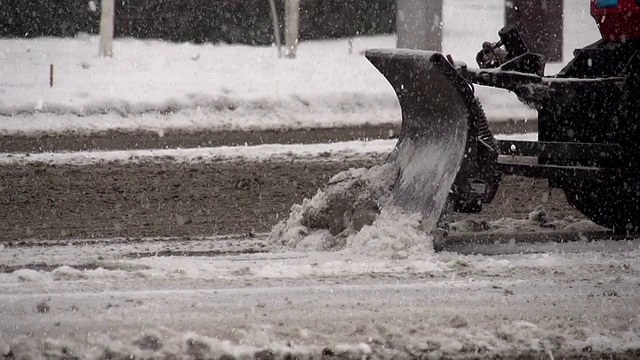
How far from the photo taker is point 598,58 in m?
6.41

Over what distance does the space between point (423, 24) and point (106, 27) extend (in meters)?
5.46

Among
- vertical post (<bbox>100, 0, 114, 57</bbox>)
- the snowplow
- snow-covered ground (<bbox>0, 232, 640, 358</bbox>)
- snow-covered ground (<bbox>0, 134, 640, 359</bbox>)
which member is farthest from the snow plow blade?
vertical post (<bbox>100, 0, 114, 57</bbox>)

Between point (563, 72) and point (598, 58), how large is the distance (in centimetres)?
22

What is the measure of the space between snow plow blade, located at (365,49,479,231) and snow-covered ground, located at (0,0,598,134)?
6485 millimetres

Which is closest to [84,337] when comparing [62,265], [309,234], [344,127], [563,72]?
[62,265]

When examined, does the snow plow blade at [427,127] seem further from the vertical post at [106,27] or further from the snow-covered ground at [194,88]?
the vertical post at [106,27]

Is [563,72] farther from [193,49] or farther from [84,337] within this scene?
[193,49]

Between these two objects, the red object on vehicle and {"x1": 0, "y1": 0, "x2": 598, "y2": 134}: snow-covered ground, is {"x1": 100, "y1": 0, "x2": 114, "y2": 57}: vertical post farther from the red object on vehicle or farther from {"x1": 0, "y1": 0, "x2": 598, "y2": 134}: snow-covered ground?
the red object on vehicle

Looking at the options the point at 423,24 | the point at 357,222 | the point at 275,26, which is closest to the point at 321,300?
the point at 357,222

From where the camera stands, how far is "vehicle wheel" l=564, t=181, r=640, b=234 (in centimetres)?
634

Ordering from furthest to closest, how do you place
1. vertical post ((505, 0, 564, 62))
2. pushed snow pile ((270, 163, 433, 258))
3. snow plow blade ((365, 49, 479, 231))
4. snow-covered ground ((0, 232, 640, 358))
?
vertical post ((505, 0, 564, 62)) < snow plow blade ((365, 49, 479, 231)) < pushed snow pile ((270, 163, 433, 258)) < snow-covered ground ((0, 232, 640, 358))

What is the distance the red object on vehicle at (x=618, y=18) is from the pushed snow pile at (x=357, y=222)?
4.90ft

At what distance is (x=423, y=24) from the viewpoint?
13586mm

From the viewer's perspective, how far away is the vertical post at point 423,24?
13578mm
